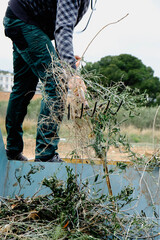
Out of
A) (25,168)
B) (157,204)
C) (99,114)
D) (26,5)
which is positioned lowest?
(157,204)

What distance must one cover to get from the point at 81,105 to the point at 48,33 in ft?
2.99

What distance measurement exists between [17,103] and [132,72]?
21.0 meters

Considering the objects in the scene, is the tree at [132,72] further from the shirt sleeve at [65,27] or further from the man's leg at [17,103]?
the shirt sleeve at [65,27]

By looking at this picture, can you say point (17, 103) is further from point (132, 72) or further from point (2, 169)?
point (132, 72)

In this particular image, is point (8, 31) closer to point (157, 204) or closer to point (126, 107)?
point (126, 107)

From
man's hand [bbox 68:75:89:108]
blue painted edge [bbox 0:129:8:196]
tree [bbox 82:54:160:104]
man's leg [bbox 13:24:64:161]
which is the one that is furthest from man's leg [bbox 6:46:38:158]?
tree [bbox 82:54:160:104]

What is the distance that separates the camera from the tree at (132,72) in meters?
21.8

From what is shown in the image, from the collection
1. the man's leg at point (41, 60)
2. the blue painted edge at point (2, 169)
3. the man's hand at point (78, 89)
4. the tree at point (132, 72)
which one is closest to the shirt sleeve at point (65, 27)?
the man's leg at point (41, 60)

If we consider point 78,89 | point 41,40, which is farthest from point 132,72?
point 78,89

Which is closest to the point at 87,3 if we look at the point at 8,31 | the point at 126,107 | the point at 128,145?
the point at 8,31

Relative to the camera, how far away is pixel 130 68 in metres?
23.6

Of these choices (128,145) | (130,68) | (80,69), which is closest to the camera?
(128,145)

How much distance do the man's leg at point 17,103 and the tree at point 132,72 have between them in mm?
18501

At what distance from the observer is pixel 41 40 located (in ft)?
6.84
